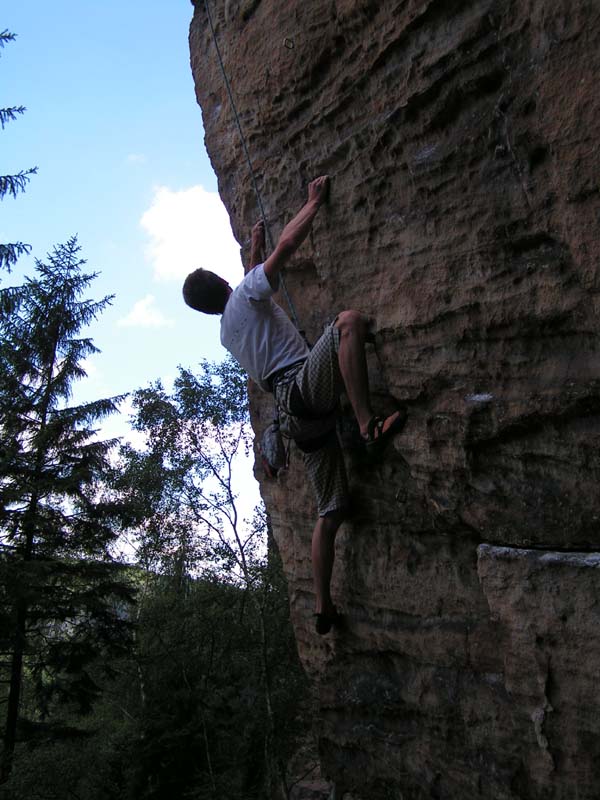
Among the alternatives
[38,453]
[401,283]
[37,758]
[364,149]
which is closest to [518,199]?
[401,283]

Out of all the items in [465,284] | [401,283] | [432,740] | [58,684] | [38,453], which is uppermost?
[38,453]

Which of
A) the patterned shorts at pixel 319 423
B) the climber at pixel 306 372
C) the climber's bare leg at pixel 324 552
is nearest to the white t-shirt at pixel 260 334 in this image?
the climber at pixel 306 372

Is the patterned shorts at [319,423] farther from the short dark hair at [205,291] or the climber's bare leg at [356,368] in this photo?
the short dark hair at [205,291]

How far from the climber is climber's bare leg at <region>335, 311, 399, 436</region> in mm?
16

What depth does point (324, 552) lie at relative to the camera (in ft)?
12.5

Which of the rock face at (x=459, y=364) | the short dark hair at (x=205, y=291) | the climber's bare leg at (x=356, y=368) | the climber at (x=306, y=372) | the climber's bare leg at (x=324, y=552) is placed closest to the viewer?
the rock face at (x=459, y=364)

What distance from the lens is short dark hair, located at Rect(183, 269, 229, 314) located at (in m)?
4.14

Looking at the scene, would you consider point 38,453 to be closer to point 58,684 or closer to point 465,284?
point 58,684

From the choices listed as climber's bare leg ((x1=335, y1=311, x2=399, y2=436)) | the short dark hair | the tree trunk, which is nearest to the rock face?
climber's bare leg ((x1=335, y1=311, x2=399, y2=436))

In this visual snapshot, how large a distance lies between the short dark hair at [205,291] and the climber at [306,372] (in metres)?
0.01

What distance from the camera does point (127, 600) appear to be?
10.5 m

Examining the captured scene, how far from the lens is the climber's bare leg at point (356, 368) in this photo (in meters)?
3.36

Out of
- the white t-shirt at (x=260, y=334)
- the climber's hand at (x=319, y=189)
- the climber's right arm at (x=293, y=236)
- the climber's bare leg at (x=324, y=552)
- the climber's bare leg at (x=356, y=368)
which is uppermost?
the climber's hand at (x=319, y=189)

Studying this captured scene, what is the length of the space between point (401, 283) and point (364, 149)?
2.63 feet
